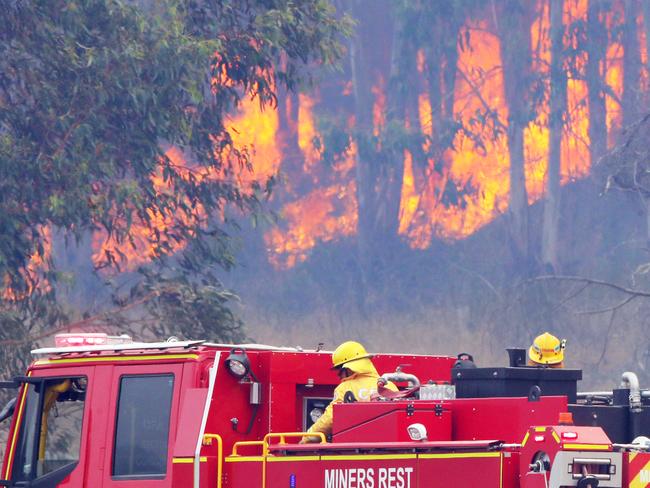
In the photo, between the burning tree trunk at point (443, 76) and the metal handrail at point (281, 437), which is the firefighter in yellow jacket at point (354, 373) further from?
the burning tree trunk at point (443, 76)

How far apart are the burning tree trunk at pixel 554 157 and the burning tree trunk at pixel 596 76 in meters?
1.14

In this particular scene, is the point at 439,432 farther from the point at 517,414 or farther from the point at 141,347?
the point at 141,347

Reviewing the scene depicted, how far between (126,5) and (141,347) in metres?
17.4

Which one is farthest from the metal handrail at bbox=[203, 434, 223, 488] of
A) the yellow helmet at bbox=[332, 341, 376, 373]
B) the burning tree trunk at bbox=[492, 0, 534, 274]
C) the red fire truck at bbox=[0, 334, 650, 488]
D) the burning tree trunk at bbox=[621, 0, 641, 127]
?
the burning tree trunk at bbox=[621, 0, 641, 127]

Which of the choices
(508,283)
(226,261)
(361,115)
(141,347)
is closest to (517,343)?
(508,283)

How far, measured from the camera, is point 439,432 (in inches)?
348

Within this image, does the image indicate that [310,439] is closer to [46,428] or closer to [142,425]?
[142,425]

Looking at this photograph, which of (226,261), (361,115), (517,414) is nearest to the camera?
(517,414)

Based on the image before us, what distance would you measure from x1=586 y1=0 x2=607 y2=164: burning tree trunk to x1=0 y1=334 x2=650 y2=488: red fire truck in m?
48.3

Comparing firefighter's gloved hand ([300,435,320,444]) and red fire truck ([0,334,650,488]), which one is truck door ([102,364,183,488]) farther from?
firefighter's gloved hand ([300,435,320,444])

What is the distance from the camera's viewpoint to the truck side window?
31.0 ft

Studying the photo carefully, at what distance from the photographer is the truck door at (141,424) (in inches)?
370

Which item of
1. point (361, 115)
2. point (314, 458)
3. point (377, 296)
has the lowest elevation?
point (314, 458)

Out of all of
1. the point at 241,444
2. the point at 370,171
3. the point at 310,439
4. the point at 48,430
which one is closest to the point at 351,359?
the point at 310,439
